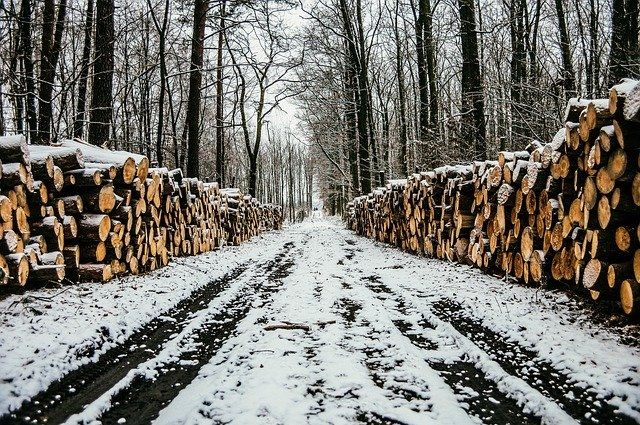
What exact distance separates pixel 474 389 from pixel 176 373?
225cm

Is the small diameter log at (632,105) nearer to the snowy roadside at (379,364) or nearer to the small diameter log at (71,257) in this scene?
the snowy roadside at (379,364)

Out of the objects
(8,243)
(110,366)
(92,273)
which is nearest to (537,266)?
(110,366)

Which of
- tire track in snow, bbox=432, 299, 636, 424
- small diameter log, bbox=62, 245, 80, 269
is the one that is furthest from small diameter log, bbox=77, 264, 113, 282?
tire track in snow, bbox=432, 299, 636, 424

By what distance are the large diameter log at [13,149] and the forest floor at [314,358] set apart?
1.70m

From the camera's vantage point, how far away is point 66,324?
4.00 m

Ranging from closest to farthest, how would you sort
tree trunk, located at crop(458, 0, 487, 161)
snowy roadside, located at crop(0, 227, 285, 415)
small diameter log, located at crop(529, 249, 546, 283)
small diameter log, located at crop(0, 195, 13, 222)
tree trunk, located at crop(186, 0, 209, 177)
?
1. snowy roadside, located at crop(0, 227, 285, 415)
2. small diameter log, located at crop(0, 195, 13, 222)
3. small diameter log, located at crop(529, 249, 546, 283)
4. tree trunk, located at crop(458, 0, 487, 161)
5. tree trunk, located at crop(186, 0, 209, 177)

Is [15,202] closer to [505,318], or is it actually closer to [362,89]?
[505,318]

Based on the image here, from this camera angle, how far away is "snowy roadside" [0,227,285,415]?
301cm

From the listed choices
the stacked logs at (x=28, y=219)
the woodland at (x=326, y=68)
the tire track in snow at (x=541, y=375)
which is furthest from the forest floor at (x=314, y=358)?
the woodland at (x=326, y=68)

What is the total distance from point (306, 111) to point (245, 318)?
83.7 ft

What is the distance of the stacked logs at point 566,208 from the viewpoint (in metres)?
3.96

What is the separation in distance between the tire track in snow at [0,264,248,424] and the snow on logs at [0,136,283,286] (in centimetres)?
185

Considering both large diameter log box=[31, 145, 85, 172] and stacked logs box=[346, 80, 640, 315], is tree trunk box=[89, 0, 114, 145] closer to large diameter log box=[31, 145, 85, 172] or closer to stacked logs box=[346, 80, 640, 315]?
large diameter log box=[31, 145, 85, 172]

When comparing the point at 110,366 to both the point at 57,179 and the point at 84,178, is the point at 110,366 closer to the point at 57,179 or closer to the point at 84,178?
the point at 57,179
